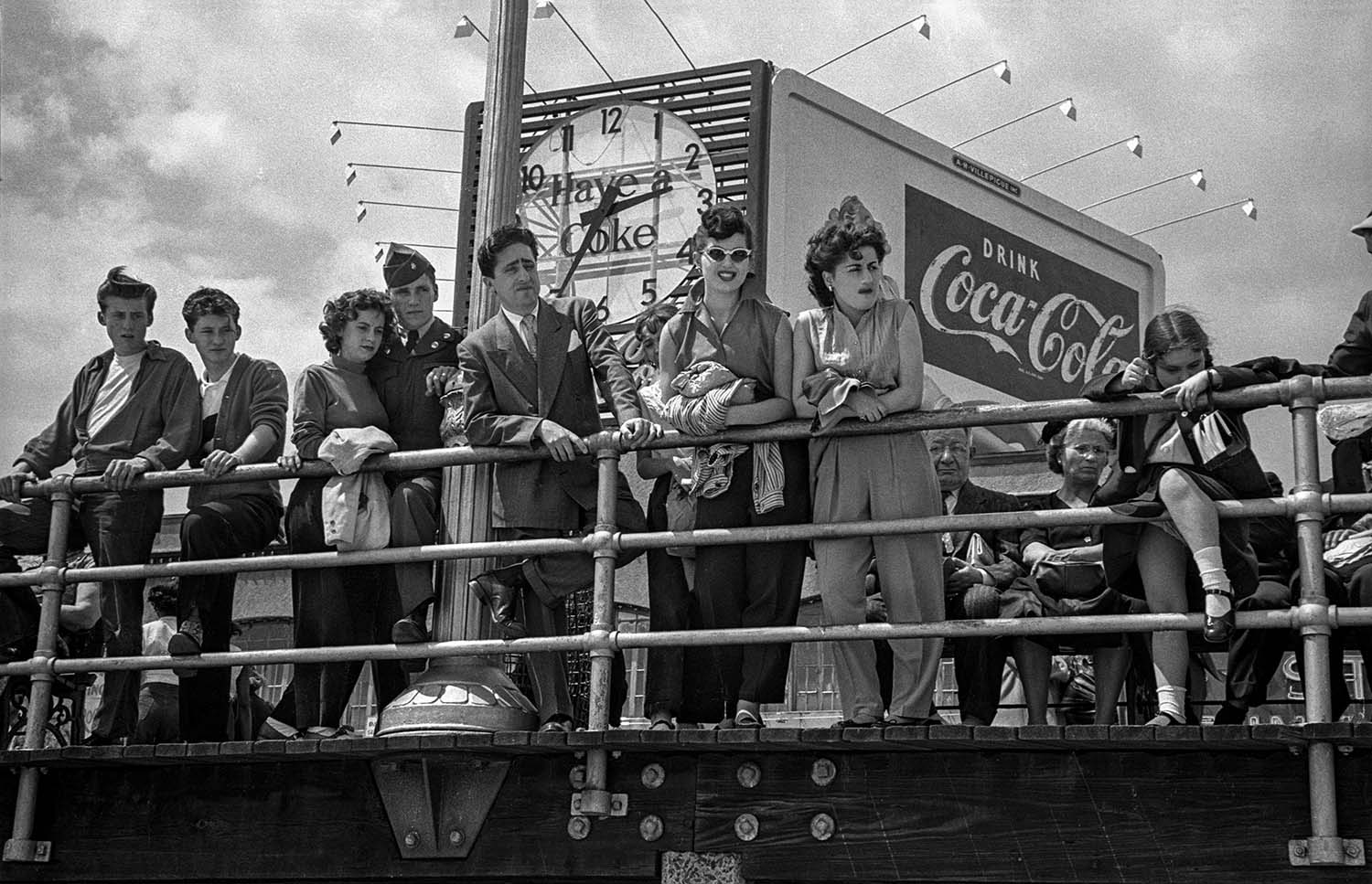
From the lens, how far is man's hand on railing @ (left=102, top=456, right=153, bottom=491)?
24.6ft

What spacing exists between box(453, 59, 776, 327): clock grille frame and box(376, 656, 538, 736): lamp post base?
36.3 feet

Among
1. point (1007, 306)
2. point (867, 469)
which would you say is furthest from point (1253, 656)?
point (1007, 306)

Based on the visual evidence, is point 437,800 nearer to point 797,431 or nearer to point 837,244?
point 797,431

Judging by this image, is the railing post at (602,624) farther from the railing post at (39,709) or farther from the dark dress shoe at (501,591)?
the railing post at (39,709)

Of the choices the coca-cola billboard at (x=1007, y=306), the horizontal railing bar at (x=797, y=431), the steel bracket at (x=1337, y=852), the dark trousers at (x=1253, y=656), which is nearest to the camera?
the steel bracket at (x=1337, y=852)

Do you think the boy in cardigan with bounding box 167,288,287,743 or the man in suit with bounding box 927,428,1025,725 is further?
the boy in cardigan with bounding box 167,288,287,743

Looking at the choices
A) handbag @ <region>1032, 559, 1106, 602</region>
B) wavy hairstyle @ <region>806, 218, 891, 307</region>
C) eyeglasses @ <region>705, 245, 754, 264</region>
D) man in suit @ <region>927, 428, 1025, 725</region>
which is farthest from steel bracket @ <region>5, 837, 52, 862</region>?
handbag @ <region>1032, 559, 1106, 602</region>

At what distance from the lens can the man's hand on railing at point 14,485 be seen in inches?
311

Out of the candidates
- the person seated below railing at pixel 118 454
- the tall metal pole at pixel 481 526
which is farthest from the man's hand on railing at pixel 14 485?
the tall metal pole at pixel 481 526

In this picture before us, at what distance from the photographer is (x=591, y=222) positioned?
18.9 metres

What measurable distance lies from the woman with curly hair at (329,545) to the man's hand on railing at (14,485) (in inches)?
54.8

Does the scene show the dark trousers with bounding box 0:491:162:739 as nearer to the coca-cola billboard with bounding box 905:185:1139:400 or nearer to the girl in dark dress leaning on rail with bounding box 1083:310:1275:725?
the girl in dark dress leaning on rail with bounding box 1083:310:1275:725

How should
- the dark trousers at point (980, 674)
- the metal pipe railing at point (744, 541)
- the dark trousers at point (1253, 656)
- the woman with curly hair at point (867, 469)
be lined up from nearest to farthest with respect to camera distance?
the metal pipe railing at point (744, 541), the dark trousers at point (1253, 656), the woman with curly hair at point (867, 469), the dark trousers at point (980, 674)

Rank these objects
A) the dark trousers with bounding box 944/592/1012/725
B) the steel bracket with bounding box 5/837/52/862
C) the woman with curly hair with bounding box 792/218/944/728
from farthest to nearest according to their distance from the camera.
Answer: the steel bracket with bounding box 5/837/52/862
the dark trousers with bounding box 944/592/1012/725
the woman with curly hair with bounding box 792/218/944/728
